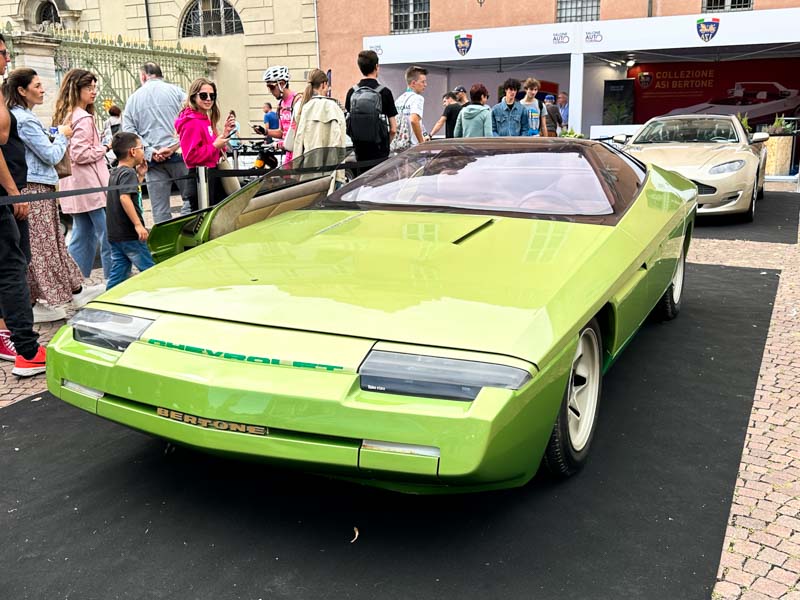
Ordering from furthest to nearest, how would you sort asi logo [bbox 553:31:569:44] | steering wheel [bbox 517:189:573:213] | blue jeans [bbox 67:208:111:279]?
1. asi logo [bbox 553:31:569:44]
2. blue jeans [bbox 67:208:111:279]
3. steering wheel [bbox 517:189:573:213]

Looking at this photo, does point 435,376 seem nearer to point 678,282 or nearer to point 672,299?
point 672,299

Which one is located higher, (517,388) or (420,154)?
(420,154)

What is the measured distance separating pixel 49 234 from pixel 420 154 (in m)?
2.92

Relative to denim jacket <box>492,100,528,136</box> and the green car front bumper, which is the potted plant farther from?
the green car front bumper

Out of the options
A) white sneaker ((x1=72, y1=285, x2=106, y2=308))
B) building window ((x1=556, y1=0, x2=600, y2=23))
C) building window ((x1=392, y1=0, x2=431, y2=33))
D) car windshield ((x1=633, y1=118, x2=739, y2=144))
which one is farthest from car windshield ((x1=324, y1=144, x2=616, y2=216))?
building window ((x1=392, y1=0, x2=431, y2=33))

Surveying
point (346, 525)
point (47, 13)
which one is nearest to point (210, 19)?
point (47, 13)

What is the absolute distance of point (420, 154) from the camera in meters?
4.33

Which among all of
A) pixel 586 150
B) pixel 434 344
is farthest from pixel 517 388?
pixel 586 150

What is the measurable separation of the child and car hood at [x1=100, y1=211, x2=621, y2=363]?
169 cm

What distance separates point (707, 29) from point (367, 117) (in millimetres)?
10560

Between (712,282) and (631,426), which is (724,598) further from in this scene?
(712,282)

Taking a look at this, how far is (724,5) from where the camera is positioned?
19219mm

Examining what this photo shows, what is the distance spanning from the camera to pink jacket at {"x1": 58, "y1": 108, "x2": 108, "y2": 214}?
5531mm

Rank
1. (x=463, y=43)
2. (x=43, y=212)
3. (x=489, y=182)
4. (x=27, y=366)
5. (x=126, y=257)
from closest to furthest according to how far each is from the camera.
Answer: (x=489, y=182)
(x=27, y=366)
(x=126, y=257)
(x=43, y=212)
(x=463, y=43)
